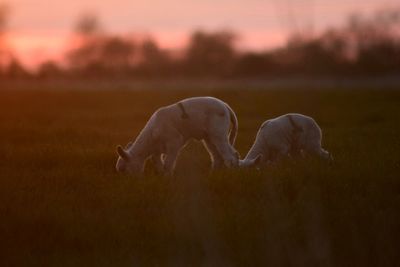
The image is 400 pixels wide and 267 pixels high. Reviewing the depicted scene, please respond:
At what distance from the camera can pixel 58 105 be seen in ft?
121

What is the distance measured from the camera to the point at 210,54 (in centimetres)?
9812

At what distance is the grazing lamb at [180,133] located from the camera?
14.6 metres

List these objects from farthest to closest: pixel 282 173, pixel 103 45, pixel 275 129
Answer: pixel 103 45, pixel 275 129, pixel 282 173

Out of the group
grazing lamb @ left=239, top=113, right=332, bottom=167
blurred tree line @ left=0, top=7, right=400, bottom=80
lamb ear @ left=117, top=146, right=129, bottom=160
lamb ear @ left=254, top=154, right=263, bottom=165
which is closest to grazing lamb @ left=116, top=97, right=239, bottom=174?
lamb ear @ left=117, top=146, right=129, bottom=160

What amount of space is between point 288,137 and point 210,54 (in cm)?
8392

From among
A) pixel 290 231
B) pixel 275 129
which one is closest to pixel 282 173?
pixel 275 129

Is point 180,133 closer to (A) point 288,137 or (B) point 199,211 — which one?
(A) point 288,137

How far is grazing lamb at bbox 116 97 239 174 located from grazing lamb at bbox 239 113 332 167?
0.49 meters

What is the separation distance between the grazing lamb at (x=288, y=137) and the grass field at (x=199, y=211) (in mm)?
497

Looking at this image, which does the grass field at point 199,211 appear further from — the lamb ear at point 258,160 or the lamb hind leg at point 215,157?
the lamb ear at point 258,160

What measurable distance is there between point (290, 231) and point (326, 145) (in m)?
7.46

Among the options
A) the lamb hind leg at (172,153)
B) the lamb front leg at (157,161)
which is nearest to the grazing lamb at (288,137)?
the lamb hind leg at (172,153)

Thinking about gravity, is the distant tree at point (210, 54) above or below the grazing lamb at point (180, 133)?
below

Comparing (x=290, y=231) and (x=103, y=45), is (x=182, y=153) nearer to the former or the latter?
(x=290, y=231)
